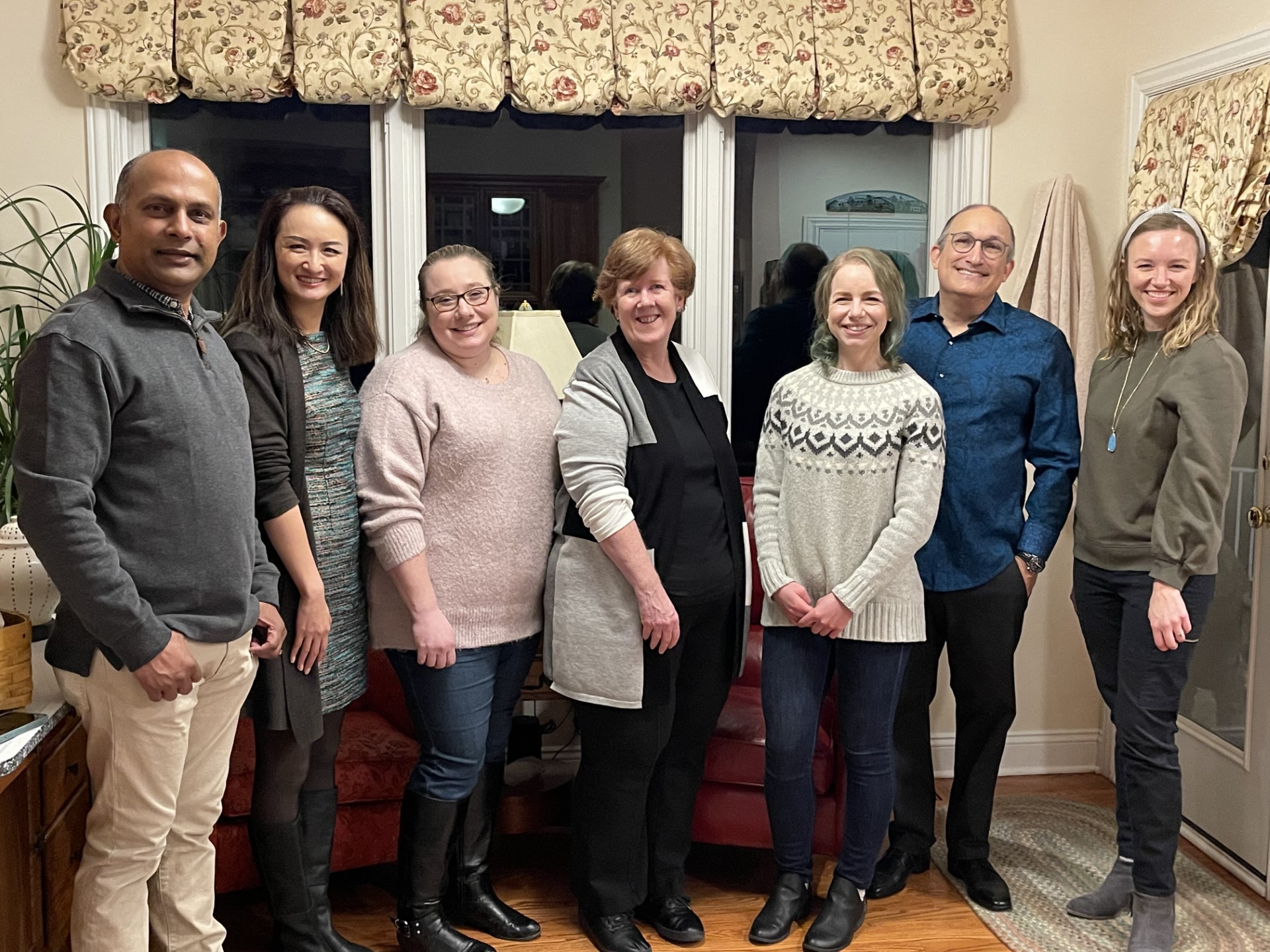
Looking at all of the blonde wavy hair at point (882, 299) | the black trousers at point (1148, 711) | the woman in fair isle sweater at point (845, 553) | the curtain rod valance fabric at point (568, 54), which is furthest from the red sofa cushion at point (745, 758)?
the curtain rod valance fabric at point (568, 54)

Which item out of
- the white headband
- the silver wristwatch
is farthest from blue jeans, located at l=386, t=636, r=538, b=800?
the white headband

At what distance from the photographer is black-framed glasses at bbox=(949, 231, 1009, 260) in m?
2.54

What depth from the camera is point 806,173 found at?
338 cm

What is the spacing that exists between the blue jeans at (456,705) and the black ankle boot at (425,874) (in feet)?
0.12

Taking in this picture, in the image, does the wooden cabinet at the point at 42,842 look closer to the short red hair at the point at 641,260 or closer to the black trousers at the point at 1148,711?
the short red hair at the point at 641,260

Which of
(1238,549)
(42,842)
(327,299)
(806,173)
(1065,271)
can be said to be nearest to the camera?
(42,842)

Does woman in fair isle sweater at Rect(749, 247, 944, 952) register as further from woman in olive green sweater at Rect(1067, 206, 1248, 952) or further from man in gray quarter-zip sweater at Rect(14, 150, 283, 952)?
man in gray quarter-zip sweater at Rect(14, 150, 283, 952)

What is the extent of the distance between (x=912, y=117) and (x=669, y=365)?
1.40 meters

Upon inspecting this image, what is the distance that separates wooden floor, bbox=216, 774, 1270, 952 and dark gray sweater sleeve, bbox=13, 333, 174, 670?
1188 millimetres

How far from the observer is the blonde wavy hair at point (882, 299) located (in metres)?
2.36

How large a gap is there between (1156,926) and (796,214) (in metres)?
2.06

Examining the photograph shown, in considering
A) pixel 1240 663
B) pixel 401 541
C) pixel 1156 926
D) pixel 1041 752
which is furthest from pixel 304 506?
pixel 1041 752

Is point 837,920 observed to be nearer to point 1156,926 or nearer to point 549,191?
point 1156,926

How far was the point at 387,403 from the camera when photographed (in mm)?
2164
